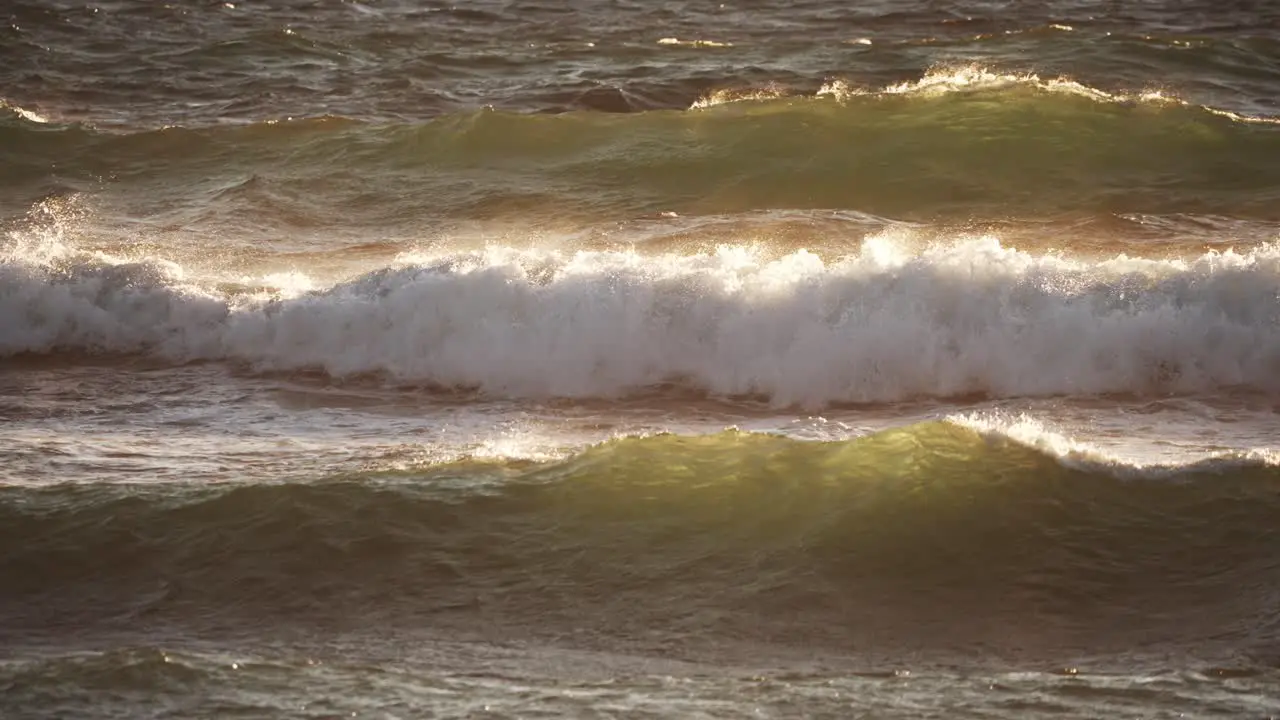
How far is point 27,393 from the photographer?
10.3 meters

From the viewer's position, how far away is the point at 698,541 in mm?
6824

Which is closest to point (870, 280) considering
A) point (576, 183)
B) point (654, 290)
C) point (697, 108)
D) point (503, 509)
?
point (654, 290)

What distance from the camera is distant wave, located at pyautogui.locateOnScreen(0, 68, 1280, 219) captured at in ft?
46.1

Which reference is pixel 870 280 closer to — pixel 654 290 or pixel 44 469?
pixel 654 290

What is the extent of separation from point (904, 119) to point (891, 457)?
8683 millimetres

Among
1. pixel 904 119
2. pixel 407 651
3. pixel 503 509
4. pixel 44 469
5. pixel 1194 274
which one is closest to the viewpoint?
pixel 407 651

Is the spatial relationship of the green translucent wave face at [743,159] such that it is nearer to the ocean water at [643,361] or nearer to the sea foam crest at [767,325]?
the ocean water at [643,361]

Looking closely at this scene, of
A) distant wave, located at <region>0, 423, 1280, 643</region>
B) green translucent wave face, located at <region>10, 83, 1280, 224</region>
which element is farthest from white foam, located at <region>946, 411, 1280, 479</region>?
green translucent wave face, located at <region>10, 83, 1280, 224</region>

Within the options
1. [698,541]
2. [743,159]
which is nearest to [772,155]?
[743,159]

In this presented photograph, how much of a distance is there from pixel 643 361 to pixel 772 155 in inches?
209

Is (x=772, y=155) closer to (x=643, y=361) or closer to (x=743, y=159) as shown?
(x=743, y=159)

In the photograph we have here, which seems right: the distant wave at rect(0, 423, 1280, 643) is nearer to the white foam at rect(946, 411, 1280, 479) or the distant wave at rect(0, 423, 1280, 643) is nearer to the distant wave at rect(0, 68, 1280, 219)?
the white foam at rect(946, 411, 1280, 479)

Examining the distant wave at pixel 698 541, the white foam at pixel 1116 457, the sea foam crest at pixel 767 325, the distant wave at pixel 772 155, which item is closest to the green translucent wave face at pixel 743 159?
the distant wave at pixel 772 155

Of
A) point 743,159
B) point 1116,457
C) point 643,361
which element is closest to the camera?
point 1116,457
